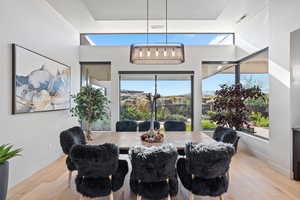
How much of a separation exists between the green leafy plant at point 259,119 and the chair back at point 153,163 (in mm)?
3370

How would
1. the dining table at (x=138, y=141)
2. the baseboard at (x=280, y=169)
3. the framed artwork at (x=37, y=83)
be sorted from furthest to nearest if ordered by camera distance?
the baseboard at (x=280, y=169), the framed artwork at (x=37, y=83), the dining table at (x=138, y=141)

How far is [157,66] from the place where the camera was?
19.1ft

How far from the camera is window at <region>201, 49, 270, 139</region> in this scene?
14.7 feet

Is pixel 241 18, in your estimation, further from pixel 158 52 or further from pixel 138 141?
pixel 138 141

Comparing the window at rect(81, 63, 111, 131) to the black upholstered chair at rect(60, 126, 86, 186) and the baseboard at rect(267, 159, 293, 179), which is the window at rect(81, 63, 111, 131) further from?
the baseboard at rect(267, 159, 293, 179)

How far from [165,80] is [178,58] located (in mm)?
2660

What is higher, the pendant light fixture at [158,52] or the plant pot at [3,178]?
the pendant light fixture at [158,52]

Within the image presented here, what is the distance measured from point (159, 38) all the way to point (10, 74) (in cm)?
414

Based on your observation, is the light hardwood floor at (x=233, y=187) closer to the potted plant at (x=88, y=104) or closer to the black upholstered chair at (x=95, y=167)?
the black upholstered chair at (x=95, y=167)

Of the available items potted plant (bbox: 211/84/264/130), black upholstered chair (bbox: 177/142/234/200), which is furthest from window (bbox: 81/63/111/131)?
black upholstered chair (bbox: 177/142/234/200)

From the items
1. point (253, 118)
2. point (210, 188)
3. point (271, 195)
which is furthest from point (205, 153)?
point (253, 118)

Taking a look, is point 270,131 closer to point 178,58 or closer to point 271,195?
point 271,195

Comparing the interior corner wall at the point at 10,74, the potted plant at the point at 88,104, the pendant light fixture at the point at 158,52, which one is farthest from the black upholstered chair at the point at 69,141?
the potted plant at the point at 88,104

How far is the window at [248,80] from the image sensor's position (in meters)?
4.48
